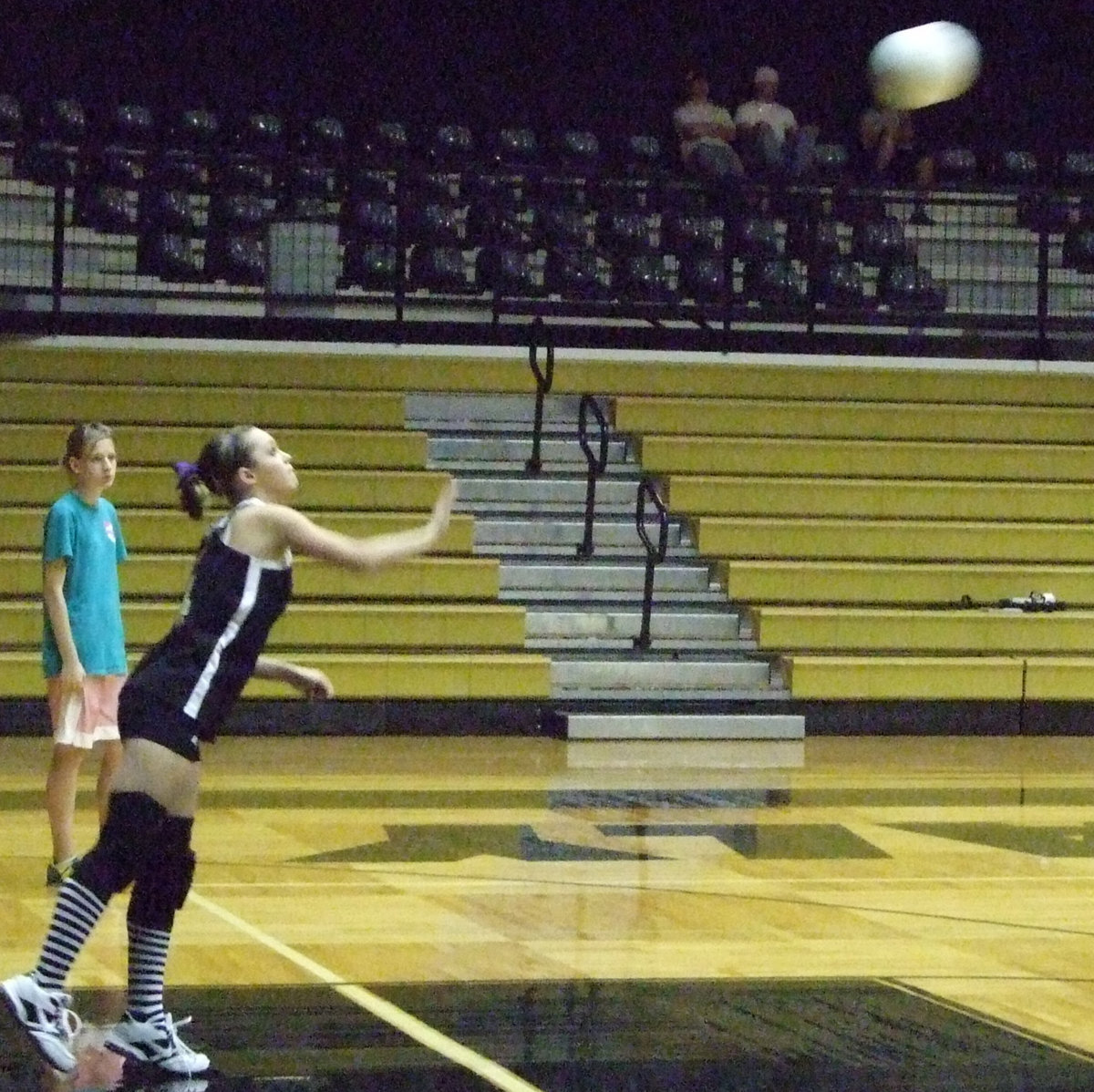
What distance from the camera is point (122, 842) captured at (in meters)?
5.17

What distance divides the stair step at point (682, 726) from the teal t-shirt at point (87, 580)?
4.93 metres

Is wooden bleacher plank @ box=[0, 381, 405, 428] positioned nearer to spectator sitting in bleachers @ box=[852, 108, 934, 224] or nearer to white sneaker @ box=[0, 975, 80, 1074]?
spectator sitting in bleachers @ box=[852, 108, 934, 224]

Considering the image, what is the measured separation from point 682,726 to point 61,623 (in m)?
5.46

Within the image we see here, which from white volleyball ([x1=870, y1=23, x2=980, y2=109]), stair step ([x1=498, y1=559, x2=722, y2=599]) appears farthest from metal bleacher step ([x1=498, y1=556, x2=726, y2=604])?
white volleyball ([x1=870, y1=23, x2=980, y2=109])

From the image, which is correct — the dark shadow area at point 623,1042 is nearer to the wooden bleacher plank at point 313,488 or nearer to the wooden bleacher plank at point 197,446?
the wooden bleacher plank at point 313,488

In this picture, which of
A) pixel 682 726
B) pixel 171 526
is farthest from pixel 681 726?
pixel 171 526

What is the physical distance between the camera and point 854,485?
14430 millimetres

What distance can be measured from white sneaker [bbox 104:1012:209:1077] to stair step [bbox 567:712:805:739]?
7.39 metres

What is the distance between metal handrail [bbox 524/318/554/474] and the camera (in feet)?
47.5

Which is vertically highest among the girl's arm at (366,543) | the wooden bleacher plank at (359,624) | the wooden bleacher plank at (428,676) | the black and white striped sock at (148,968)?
the girl's arm at (366,543)

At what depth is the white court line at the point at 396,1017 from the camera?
512 centimetres

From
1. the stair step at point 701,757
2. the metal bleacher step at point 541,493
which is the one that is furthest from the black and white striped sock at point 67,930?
the metal bleacher step at point 541,493

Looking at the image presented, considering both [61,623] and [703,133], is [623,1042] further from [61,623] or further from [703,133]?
[703,133]

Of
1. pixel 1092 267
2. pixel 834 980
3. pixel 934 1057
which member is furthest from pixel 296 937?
pixel 1092 267
